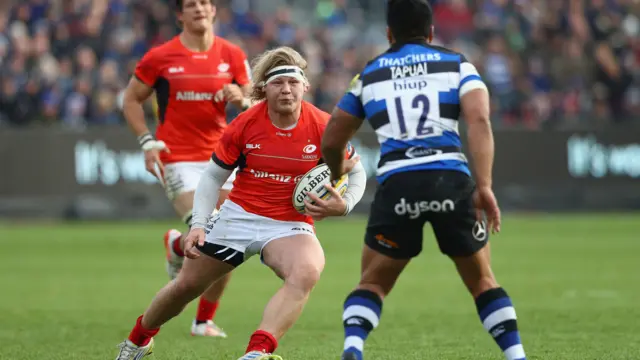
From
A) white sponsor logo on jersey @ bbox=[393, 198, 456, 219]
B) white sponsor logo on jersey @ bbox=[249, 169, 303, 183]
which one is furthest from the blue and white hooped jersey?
white sponsor logo on jersey @ bbox=[249, 169, 303, 183]

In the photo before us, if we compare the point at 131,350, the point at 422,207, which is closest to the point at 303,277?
the point at 422,207

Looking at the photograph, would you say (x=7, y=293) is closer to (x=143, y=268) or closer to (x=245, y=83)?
(x=143, y=268)

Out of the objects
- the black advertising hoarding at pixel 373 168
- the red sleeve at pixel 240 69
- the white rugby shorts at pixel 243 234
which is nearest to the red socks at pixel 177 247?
the red sleeve at pixel 240 69

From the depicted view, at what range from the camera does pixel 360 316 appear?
21.8 ft

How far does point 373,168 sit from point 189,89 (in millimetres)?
12287

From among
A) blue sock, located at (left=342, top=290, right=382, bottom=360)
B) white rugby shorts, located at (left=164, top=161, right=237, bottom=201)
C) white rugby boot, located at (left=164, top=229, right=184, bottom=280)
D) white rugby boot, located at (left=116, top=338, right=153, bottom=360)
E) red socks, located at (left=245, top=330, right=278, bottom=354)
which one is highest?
white rugby shorts, located at (left=164, top=161, right=237, bottom=201)

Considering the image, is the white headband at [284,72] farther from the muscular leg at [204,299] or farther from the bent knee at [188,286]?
the muscular leg at [204,299]

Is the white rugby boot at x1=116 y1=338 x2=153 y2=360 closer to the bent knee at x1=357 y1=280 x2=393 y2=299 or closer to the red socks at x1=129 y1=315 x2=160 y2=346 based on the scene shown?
the red socks at x1=129 y1=315 x2=160 y2=346

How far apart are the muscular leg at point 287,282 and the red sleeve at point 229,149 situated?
1.96 feet

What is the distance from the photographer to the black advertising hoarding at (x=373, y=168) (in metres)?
22.3

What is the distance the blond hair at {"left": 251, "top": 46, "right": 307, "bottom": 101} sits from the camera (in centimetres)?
755

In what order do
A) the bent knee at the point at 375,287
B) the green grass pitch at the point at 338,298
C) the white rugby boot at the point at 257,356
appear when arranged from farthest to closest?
the green grass pitch at the point at 338,298 < the white rugby boot at the point at 257,356 < the bent knee at the point at 375,287

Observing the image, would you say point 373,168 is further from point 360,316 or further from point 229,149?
point 360,316

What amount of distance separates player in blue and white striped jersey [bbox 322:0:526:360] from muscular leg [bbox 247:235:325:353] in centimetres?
60
